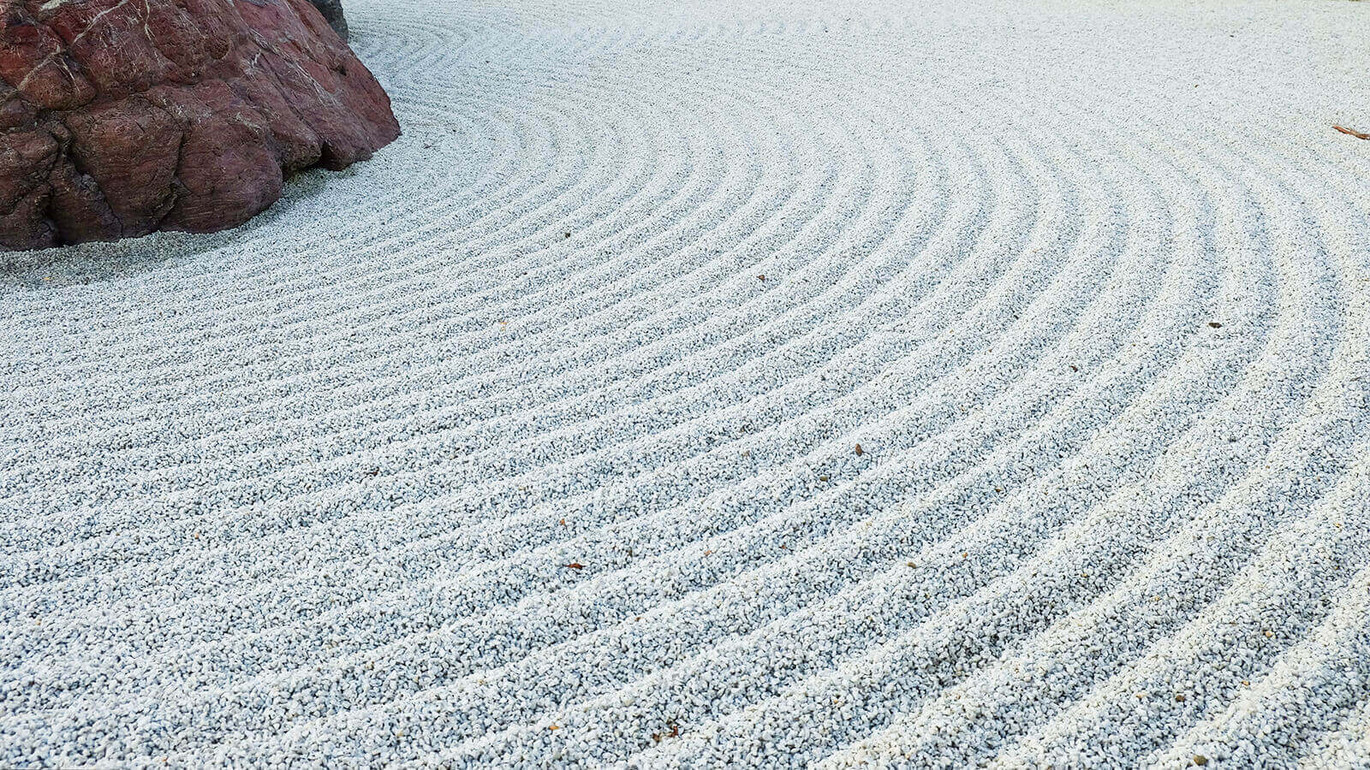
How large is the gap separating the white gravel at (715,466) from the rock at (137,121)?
11cm

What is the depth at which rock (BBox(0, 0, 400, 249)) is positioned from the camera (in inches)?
87.9

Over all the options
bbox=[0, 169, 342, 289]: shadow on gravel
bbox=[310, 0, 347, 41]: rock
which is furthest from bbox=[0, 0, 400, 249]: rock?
bbox=[310, 0, 347, 41]: rock

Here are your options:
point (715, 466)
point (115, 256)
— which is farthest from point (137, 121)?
point (715, 466)

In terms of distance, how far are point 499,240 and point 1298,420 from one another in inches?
73.9

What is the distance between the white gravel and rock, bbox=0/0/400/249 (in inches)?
4.3

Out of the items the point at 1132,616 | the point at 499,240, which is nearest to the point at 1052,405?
the point at 1132,616

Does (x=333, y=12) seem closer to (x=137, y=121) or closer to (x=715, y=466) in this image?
(x=137, y=121)

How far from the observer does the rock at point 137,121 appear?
2.23m

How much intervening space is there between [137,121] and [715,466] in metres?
1.94

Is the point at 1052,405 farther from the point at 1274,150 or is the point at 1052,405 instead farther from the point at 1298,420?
the point at 1274,150

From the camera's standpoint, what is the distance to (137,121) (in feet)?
7.76

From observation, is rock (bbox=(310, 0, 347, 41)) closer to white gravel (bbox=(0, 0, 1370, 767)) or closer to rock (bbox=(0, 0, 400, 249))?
rock (bbox=(0, 0, 400, 249))

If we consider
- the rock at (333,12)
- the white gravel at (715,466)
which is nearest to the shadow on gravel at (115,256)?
the white gravel at (715,466)

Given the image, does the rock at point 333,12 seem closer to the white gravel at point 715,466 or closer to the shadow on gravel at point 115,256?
the white gravel at point 715,466
